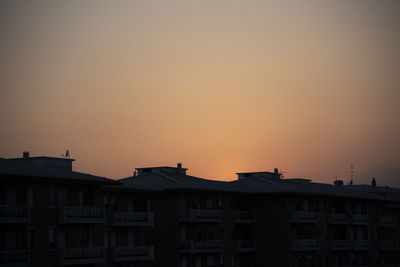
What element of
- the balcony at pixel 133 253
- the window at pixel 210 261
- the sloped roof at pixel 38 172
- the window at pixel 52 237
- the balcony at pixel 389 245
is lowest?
the window at pixel 210 261

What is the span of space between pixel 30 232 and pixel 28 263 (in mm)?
3341

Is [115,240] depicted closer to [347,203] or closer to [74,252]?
[74,252]

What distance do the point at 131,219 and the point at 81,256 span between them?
10.7 m

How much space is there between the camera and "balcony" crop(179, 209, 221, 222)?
262 feet

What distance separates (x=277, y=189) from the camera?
9462 cm

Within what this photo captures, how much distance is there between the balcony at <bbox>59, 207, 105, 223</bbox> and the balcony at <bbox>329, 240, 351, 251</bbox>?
43944mm

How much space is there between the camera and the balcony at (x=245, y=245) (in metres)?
88.9

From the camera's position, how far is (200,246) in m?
81.5

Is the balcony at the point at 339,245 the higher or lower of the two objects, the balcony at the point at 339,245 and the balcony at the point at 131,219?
the lower

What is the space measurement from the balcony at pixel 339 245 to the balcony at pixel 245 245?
13.7 m

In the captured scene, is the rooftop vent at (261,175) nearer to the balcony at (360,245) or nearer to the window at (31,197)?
the balcony at (360,245)

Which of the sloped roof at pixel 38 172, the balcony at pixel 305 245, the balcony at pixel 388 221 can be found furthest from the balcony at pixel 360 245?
the sloped roof at pixel 38 172

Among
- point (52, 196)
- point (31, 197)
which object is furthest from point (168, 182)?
point (31, 197)

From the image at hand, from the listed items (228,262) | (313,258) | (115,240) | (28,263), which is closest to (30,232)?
(28,263)
